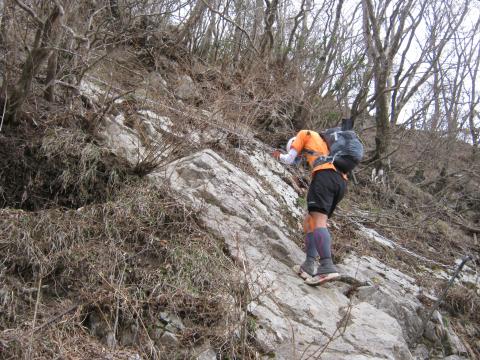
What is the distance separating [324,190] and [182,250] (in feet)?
5.29

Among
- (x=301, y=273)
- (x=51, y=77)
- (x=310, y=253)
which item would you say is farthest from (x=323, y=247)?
(x=51, y=77)

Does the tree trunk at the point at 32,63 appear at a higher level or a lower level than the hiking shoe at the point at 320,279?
higher

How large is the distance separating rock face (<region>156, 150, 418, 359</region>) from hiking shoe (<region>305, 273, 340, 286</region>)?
64 millimetres

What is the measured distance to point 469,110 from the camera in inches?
521

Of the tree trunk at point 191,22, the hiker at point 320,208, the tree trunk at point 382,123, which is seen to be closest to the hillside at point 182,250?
the hiker at point 320,208

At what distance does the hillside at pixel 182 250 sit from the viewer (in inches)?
130

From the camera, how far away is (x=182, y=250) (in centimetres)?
392

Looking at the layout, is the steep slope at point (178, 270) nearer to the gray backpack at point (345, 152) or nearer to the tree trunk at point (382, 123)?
the gray backpack at point (345, 152)

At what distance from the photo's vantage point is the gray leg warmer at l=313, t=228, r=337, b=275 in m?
4.39

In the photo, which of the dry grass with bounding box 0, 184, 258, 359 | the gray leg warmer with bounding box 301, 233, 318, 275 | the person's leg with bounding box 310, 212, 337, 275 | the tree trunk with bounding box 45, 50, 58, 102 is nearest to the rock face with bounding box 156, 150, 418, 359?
the gray leg warmer with bounding box 301, 233, 318, 275

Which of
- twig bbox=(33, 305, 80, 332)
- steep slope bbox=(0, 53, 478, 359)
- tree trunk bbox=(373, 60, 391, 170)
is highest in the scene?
tree trunk bbox=(373, 60, 391, 170)

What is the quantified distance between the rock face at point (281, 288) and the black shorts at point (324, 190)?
0.62m

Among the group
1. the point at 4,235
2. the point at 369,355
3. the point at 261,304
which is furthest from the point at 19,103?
the point at 369,355

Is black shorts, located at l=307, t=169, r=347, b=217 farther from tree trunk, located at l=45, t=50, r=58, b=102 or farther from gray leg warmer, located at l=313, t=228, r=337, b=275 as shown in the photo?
tree trunk, located at l=45, t=50, r=58, b=102
